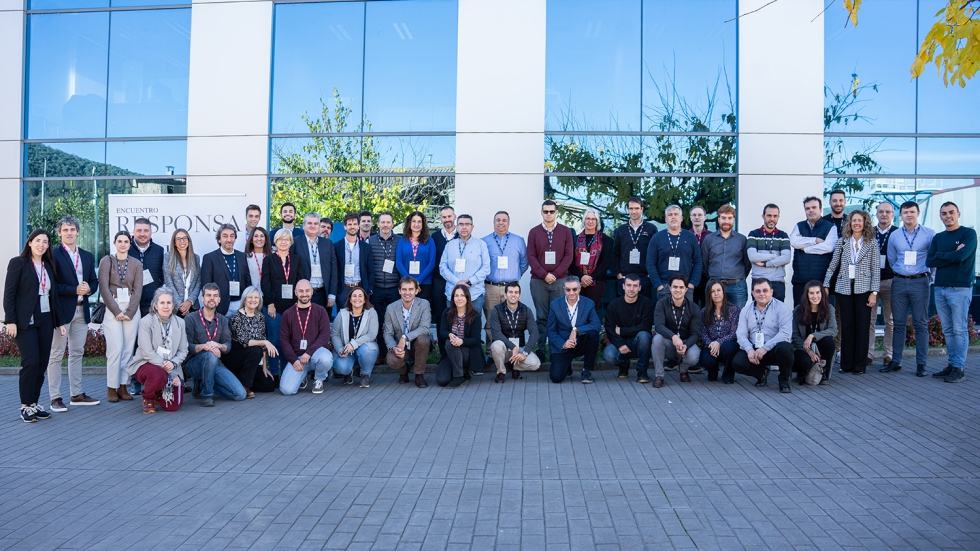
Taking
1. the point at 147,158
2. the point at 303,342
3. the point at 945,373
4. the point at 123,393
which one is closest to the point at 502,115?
the point at 303,342

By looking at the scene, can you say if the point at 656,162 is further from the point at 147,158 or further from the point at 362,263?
the point at 147,158

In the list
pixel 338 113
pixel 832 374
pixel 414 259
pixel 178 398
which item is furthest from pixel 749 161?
pixel 178 398

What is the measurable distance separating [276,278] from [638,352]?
4914mm

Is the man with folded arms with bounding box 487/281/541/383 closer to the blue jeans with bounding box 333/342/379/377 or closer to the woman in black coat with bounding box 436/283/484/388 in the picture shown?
the woman in black coat with bounding box 436/283/484/388

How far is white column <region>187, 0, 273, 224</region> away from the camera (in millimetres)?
13078

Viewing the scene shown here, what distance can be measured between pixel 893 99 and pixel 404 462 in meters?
11.6

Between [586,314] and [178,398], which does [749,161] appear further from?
[178,398]

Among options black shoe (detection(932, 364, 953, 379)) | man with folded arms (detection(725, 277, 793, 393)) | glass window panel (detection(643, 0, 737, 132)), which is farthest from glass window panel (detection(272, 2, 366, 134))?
black shoe (detection(932, 364, 953, 379))

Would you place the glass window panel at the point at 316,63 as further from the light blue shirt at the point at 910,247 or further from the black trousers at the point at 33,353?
the light blue shirt at the point at 910,247

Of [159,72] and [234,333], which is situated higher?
[159,72]

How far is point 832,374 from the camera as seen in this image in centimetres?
952

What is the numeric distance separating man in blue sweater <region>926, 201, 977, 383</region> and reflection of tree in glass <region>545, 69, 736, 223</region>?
3.95 metres

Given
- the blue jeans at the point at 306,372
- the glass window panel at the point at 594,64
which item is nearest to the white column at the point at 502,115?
the glass window panel at the point at 594,64

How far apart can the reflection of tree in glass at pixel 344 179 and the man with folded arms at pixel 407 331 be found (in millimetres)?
3690
